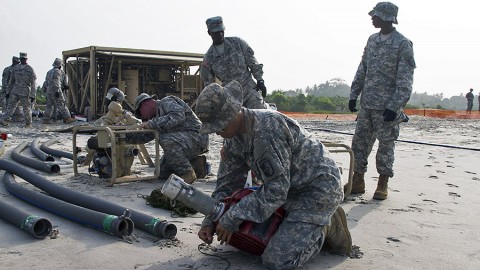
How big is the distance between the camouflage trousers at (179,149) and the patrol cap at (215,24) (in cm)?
125

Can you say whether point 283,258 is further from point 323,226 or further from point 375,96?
point 375,96

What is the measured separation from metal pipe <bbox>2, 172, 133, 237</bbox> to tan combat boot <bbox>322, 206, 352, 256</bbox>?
1.39 meters

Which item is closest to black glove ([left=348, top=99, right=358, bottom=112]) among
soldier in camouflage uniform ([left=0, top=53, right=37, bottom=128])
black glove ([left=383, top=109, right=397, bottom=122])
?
black glove ([left=383, top=109, right=397, bottom=122])

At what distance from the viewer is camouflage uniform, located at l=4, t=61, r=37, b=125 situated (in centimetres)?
1285

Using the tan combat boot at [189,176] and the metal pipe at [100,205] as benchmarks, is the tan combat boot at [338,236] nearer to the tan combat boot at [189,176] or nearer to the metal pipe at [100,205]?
the metal pipe at [100,205]

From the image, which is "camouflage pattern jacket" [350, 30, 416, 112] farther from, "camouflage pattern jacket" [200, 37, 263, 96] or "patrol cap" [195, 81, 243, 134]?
"patrol cap" [195, 81, 243, 134]

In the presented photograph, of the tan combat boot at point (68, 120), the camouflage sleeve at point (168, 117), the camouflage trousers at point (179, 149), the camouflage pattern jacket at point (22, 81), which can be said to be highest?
the camouflage pattern jacket at point (22, 81)

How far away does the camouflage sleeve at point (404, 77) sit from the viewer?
16.5ft

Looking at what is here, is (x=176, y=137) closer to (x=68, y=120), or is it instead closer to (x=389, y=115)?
(x=389, y=115)

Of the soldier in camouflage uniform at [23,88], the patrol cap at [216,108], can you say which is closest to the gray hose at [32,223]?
the patrol cap at [216,108]

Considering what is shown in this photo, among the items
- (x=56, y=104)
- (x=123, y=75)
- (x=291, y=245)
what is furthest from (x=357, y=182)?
(x=123, y=75)

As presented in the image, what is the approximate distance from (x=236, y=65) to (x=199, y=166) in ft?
4.31

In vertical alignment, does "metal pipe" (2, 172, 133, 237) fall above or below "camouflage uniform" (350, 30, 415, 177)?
below

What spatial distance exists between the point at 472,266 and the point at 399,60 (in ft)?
8.27
